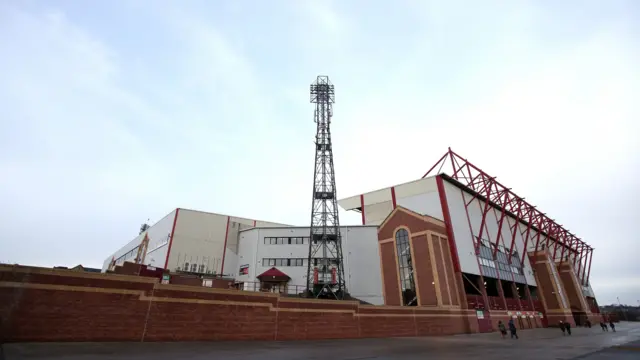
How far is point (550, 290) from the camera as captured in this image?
5962cm

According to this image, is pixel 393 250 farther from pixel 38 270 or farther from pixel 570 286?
pixel 570 286

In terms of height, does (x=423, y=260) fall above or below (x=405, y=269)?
above

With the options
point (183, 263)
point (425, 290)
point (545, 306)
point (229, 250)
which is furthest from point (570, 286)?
point (183, 263)

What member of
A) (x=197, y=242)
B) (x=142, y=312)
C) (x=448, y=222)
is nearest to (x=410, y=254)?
(x=448, y=222)

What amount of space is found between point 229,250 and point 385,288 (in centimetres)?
2942

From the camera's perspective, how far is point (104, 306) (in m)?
16.8

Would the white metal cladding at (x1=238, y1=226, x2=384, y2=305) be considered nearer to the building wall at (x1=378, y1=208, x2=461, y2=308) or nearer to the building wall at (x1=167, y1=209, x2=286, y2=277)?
the building wall at (x1=167, y1=209, x2=286, y2=277)

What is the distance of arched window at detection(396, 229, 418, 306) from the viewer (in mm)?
39781

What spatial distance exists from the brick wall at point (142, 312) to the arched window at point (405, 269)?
1526 centimetres

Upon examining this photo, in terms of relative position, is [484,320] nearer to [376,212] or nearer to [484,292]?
[484,292]

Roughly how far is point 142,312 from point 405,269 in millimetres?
31952

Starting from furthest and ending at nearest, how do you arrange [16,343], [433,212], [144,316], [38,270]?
[433,212] → [144,316] → [38,270] → [16,343]

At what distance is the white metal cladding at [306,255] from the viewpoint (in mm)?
49303

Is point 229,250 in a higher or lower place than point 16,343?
higher
